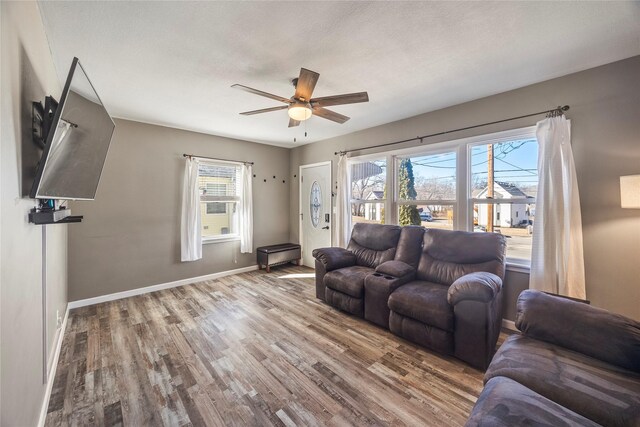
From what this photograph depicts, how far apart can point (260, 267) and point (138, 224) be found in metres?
2.25

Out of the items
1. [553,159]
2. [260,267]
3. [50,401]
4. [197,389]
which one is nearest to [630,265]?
[553,159]

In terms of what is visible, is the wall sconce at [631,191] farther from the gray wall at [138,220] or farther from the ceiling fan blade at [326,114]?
the gray wall at [138,220]

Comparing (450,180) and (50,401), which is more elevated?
(450,180)

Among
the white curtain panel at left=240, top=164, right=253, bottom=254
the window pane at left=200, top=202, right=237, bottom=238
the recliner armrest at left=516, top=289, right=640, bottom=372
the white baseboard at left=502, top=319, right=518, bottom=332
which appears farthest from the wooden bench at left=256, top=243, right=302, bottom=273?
the recliner armrest at left=516, top=289, right=640, bottom=372

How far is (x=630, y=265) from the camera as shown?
217cm

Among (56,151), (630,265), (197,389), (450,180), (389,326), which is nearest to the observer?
(56,151)

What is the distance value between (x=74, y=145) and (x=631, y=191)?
3.81 m

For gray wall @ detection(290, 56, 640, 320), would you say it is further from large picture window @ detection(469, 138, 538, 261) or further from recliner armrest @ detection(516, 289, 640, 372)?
recliner armrest @ detection(516, 289, 640, 372)

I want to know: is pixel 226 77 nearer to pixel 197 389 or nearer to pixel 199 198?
pixel 199 198

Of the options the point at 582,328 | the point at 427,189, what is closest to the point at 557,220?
the point at 582,328

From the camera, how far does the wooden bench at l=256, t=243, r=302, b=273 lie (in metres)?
4.92

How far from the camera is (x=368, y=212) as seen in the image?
4363mm

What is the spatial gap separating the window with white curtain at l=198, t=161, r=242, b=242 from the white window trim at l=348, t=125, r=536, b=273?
286 cm

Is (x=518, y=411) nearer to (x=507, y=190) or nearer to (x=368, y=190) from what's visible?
(x=507, y=190)
